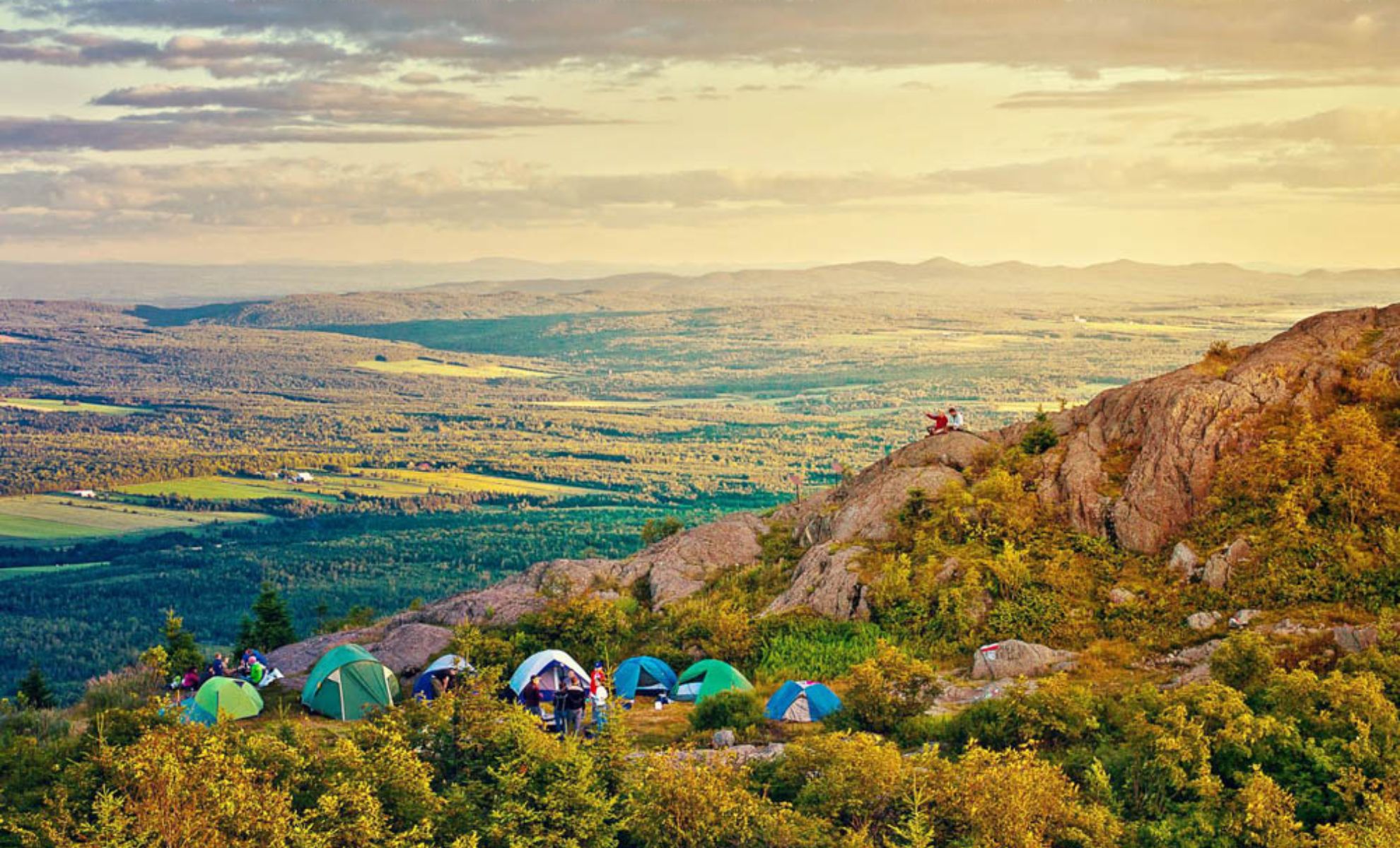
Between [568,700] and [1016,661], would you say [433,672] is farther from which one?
[1016,661]

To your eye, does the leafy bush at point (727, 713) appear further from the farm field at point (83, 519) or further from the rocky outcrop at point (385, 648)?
the farm field at point (83, 519)

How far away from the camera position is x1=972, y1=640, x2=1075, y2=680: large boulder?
27.5m

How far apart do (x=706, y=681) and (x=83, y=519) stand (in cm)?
11845

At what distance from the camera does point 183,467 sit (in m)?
164

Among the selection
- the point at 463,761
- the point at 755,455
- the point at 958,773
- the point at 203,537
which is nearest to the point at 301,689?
the point at 463,761

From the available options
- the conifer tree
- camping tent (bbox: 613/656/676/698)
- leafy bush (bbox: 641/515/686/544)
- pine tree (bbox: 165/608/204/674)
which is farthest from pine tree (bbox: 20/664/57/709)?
camping tent (bbox: 613/656/676/698)

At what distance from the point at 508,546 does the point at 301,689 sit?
254ft

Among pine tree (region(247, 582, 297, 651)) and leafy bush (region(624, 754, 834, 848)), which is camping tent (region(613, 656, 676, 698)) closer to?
leafy bush (region(624, 754, 834, 848))

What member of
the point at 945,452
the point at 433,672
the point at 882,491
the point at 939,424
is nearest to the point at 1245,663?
the point at 882,491

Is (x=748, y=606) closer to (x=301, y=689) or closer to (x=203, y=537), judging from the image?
(x=301, y=689)

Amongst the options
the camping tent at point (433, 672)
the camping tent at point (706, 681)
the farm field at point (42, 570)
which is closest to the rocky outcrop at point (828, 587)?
the camping tent at point (706, 681)

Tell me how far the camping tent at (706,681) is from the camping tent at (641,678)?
291mm

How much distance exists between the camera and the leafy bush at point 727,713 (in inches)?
1042

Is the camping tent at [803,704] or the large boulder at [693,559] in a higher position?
the large boulder at [693,559]
